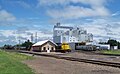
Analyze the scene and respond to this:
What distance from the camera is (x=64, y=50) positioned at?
83500mm

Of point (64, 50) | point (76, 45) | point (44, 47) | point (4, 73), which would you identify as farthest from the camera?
point (76, 45)

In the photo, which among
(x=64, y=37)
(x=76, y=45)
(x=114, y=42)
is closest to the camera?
(x=76, y=45)

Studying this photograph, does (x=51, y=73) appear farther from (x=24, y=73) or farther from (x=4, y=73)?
(x=4, y=73)

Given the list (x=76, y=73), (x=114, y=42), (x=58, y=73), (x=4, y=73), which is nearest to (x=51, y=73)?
(x=58, y=73)

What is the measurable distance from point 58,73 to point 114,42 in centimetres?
12761

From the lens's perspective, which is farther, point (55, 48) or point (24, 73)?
point (55, 48)

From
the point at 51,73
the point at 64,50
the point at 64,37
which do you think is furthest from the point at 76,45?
the point at 51,73

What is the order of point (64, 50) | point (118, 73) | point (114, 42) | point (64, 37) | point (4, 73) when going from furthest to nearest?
point (64, 37), point (114, 42), point (64, 50), point (118, 73), point (4, 73)

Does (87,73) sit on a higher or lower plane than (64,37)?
lower

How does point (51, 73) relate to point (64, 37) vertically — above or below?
below

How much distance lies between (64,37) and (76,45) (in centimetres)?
5777

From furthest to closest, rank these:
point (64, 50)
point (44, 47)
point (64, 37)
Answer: point (64, 37)
point (44, 47)
point (64, 50)

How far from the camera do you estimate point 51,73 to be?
21.9 m

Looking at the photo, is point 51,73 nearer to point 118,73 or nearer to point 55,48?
point 118,73
